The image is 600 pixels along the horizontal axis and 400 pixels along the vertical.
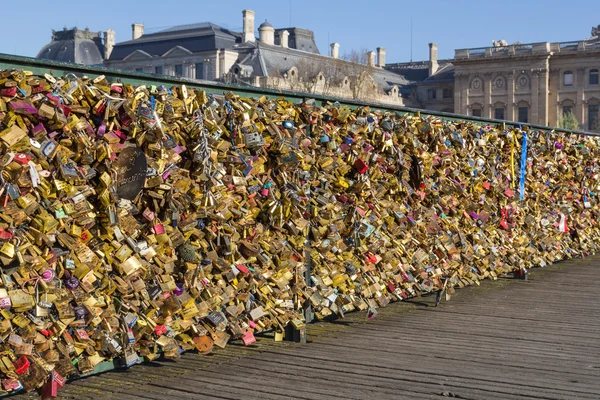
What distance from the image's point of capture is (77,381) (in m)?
4.75

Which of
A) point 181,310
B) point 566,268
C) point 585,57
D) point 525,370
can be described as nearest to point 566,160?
point 566,268

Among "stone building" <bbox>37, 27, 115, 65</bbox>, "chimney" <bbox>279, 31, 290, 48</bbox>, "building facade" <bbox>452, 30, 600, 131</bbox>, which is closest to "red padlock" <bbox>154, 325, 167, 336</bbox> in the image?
"building facade" <bbox>452, 30, 600, 131</bbox>

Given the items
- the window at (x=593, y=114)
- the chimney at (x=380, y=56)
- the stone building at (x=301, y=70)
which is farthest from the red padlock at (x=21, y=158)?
the chimney at (x=380, y=56)

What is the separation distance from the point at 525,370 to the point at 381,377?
81 cm

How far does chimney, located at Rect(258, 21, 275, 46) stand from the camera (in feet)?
295

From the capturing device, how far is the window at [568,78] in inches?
3529

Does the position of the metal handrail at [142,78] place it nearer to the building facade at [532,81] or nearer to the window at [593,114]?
the building facade at [532,81]

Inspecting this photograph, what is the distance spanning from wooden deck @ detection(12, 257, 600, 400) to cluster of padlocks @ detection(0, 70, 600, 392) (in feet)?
0.49

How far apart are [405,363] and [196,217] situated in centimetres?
139

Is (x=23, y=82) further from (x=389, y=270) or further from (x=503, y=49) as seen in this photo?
(x=503, y=49)

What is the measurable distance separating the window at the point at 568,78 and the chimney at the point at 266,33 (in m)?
27.6

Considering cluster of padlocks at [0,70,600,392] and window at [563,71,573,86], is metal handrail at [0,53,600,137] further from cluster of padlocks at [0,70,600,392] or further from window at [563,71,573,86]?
window at [563,71,573,86]

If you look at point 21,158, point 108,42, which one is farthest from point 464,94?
point 21,158

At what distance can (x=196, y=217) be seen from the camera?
204 inches
